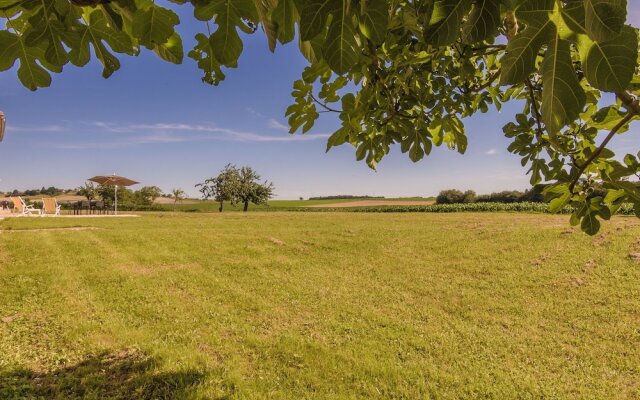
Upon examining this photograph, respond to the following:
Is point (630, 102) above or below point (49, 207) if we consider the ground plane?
above

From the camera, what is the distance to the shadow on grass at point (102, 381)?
3734 millimetres

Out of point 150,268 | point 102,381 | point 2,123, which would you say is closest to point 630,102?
point 102,381

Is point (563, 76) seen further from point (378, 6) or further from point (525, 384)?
point (525, 384)

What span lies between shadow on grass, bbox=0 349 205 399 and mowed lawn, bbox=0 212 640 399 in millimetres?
23

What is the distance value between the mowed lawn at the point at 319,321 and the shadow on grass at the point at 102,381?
23 mm

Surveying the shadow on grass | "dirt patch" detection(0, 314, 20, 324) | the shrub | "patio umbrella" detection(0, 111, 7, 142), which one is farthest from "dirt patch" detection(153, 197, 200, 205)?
the shadow on grass

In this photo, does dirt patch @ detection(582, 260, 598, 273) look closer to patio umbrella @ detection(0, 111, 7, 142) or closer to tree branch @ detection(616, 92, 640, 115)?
tree branch @ detection(616, 92, 640, 115)

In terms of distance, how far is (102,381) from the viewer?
13.1ft

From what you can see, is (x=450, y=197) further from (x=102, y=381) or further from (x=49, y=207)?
(x=102, y=381)

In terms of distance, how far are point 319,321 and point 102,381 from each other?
11.2 ft

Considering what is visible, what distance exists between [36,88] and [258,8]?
3.00ft

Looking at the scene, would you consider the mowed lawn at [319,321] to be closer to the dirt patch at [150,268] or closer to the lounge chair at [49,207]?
the dirt patch at [150,268]

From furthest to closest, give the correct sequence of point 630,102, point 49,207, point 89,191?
point 89,191 < point 49,207 < point 630,102

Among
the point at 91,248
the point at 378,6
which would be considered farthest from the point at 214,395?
the point at 91,248
